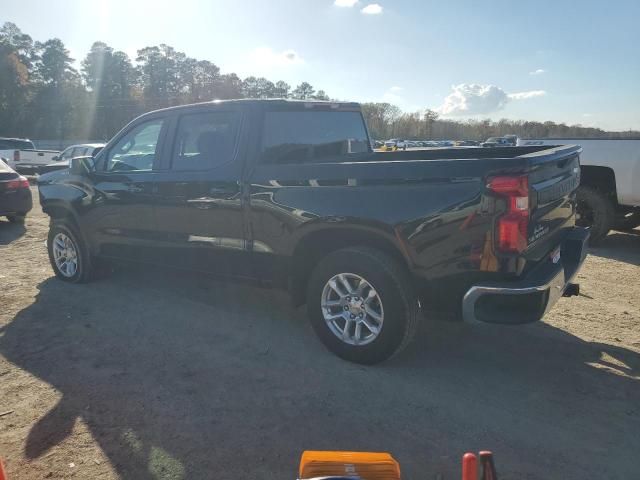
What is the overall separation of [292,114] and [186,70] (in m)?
80.8

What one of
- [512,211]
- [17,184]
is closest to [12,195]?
[17,184]

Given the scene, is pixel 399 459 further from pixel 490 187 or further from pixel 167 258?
pixel 167 258

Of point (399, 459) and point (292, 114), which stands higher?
point (292, 114)

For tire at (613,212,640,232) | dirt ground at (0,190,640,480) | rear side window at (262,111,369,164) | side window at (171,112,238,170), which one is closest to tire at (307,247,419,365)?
dirt ground at (0,190,640,480)

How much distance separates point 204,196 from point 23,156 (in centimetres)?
1924

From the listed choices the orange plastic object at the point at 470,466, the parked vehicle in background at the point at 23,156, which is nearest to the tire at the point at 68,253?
the orange plastic object at the point at 470,466

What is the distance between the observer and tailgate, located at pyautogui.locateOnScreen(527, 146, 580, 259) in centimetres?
311

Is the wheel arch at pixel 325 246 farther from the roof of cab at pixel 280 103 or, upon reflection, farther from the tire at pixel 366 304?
the roof of cab at pixel 280 103

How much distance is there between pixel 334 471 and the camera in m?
1.95

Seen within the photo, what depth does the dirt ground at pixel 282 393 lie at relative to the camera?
A: 267cm

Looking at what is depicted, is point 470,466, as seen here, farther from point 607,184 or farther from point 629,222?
point 629,222

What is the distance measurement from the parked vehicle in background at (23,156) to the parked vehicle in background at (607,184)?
19925mm

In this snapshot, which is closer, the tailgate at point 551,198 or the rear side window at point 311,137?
the tailgate at point 551,198

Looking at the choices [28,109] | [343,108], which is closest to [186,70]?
[28,109]
